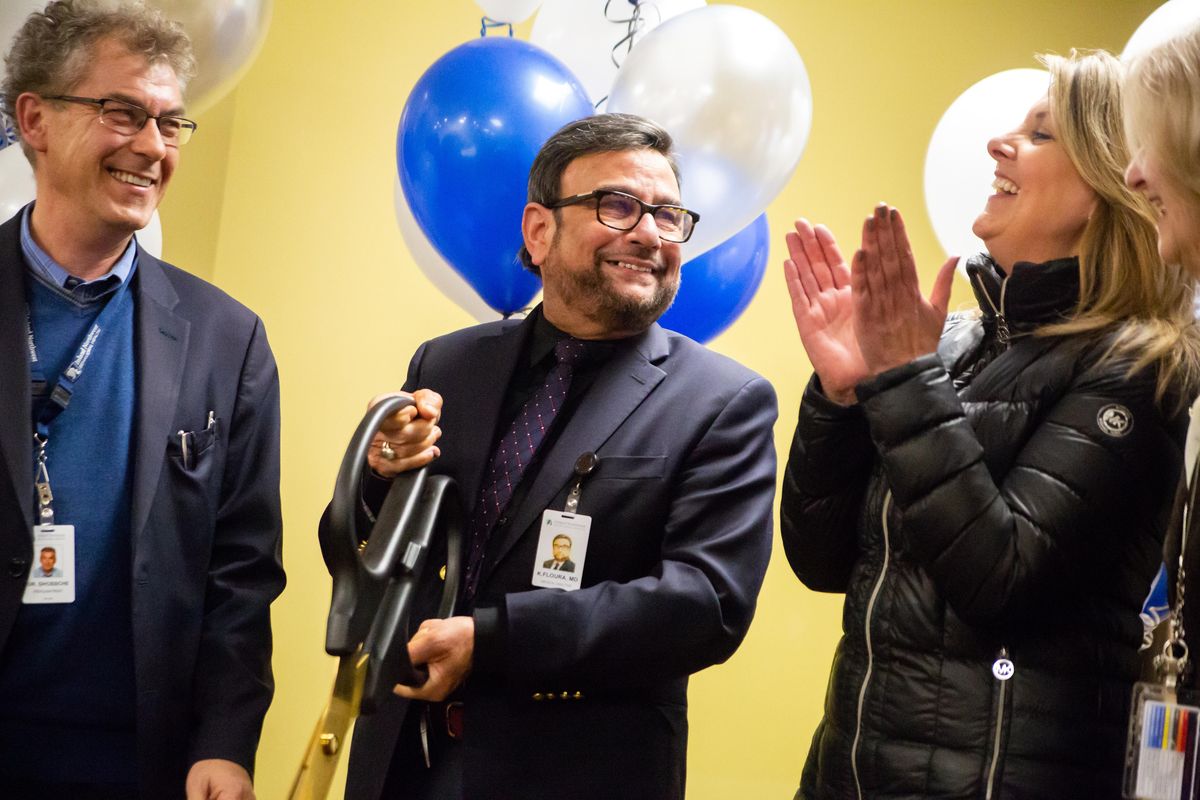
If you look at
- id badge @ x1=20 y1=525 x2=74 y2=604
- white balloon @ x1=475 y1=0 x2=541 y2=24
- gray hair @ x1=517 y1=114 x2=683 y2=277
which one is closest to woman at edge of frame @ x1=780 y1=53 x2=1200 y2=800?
gray hair @ x1=517 y1=114 x2=683 y2=277

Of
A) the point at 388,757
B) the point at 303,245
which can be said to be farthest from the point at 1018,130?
the point at 303,245

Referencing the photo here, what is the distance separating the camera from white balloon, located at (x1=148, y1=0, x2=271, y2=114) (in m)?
2.66

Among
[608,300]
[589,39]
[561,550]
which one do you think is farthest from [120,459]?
[589,39]

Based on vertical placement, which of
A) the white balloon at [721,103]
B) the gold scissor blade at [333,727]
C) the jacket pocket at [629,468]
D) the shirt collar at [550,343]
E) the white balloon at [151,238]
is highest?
the white balloon at [721,103]

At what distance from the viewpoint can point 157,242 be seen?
121 inches

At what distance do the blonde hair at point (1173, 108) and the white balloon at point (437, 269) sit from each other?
1746 mm

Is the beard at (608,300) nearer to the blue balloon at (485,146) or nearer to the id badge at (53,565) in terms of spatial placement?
the blue balloon at (485,146)

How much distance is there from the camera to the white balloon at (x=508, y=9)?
10.5ft

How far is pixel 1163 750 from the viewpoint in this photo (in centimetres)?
142

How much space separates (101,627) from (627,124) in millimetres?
1271

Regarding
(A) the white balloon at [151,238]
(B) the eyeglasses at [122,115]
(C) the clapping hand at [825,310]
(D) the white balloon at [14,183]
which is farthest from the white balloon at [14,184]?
(C) the clapping hand at [825,310]

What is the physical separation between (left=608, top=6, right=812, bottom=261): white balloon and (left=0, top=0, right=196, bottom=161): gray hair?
0.97 meters

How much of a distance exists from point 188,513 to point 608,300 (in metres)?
0.81

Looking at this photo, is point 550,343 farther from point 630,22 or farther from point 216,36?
point 630,22
